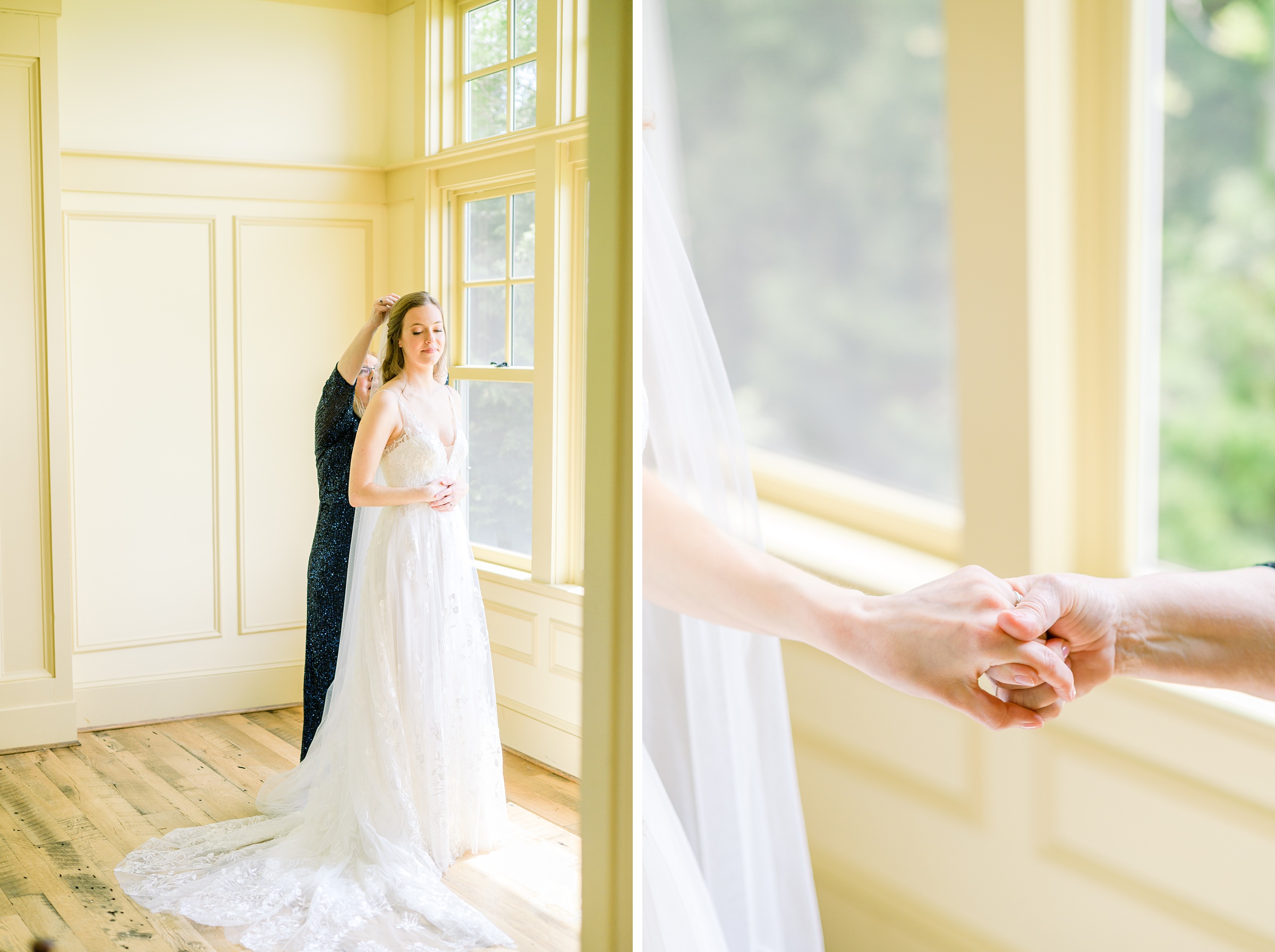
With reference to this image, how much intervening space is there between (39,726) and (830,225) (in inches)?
35.2

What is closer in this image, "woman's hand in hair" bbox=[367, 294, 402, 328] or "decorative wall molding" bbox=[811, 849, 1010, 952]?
"decorative wall molding" bbox=[811, 849, 1010, 952]

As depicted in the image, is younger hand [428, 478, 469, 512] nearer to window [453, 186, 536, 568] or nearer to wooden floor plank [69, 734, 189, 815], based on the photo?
window [453, 186, 536, 568]

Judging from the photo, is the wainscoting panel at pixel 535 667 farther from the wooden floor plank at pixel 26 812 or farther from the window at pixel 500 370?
the wooden floor plank at pixel 26 812

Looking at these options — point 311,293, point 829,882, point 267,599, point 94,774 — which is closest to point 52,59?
point 311,293

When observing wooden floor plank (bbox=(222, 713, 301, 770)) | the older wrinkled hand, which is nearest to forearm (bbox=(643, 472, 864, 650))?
the older wrinkled hand

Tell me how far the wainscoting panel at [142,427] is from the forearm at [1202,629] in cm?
83

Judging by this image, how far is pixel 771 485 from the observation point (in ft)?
2.27

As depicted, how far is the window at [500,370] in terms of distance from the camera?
0.95 meters

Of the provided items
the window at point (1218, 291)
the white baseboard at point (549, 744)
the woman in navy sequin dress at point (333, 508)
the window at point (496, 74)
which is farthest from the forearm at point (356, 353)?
the window at point (1218, 291)

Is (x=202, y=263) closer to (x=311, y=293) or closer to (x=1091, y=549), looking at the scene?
(x=311, y=293)

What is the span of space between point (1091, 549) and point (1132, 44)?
308mm

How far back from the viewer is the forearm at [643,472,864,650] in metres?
0.67

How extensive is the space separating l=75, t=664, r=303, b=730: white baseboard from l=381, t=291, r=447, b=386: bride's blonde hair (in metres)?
0.36

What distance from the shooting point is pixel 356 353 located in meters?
0.90
